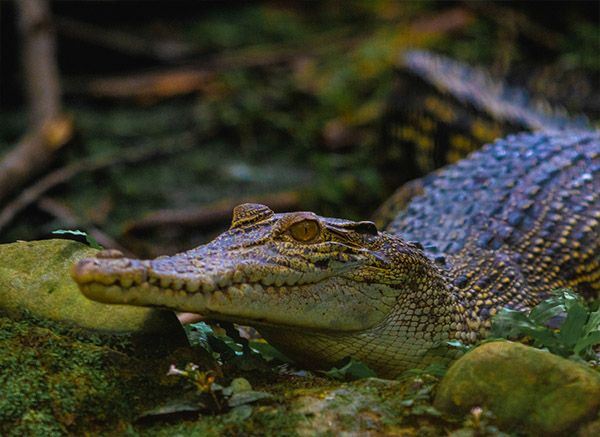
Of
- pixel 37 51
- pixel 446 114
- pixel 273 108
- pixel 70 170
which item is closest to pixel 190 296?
pixel 446 114

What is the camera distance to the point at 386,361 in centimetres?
367

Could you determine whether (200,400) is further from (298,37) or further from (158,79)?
(298,37)

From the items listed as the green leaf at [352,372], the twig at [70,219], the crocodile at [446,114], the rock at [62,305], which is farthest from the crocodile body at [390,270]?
the twig at [70,219]

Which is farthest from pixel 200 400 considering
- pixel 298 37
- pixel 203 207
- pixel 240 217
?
pixel 298 37

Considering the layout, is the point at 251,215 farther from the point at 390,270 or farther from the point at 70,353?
the point at 70,353

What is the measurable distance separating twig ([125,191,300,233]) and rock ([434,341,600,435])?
15.9 feet

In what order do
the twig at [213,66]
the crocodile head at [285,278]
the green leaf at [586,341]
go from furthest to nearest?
the twig at [213,66] → the green leaf at [586,341] → the crocodile head at [285,278]

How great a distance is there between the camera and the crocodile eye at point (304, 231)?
348 cm

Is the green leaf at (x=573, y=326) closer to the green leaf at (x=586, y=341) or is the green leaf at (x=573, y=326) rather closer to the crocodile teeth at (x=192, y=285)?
the green leaf at (x=586, y=341)

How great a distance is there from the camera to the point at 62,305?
3.32m

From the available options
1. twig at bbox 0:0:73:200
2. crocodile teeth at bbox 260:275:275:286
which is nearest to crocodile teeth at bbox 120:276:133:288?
crocodile teeth at bbox 260:275:275:286

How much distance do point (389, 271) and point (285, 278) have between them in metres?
0.54

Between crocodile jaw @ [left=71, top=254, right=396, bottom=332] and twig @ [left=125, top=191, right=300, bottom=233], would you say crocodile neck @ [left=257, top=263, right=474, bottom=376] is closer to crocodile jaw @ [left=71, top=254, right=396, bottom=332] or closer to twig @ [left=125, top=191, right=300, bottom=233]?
crocodile jaw @ [left=71, top=254, right=396, bottom=332]

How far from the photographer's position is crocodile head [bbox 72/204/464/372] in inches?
113
